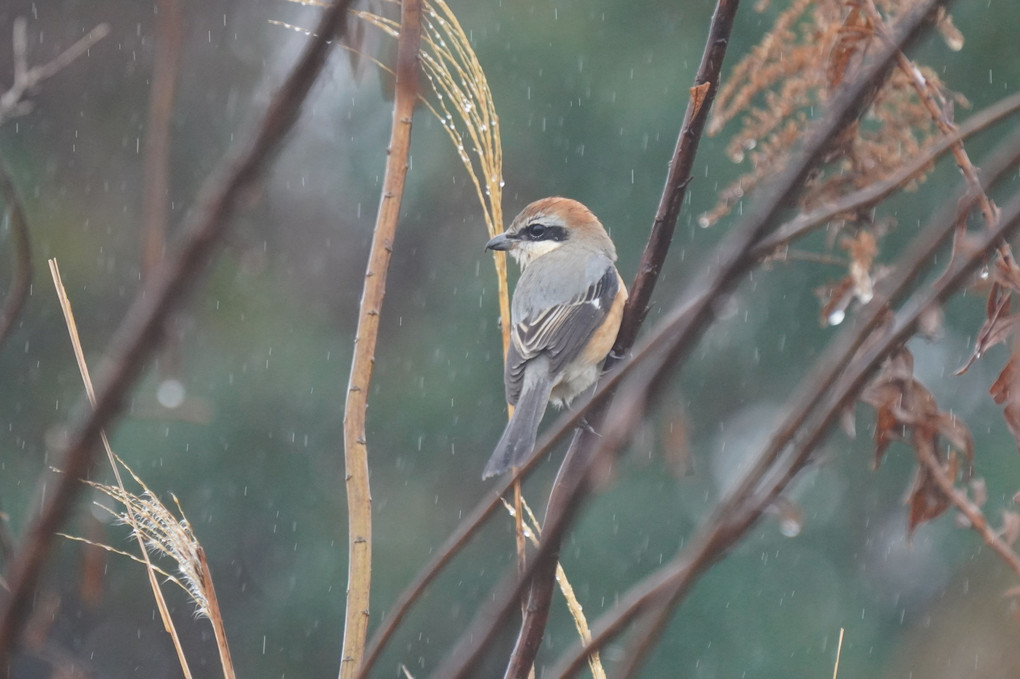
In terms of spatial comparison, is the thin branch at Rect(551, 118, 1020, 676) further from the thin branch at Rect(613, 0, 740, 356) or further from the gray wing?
the gray wing

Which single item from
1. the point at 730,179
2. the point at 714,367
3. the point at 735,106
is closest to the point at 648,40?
the point at 730,179

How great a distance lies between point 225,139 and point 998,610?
6922 millimetres

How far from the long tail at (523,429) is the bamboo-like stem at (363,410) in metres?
1.20

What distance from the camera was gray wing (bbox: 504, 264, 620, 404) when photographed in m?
3.47

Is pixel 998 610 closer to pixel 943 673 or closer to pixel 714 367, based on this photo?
pixel 943 673

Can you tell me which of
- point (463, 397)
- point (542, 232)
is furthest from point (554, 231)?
point (463, 397)

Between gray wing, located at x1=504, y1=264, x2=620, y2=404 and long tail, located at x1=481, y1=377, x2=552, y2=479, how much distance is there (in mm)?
53

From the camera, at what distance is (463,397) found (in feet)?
27.8

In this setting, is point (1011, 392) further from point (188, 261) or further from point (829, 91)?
point (188, 261)

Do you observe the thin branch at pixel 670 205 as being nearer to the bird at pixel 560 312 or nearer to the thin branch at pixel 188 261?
the thin branch at pixel 188 261

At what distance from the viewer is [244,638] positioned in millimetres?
8867

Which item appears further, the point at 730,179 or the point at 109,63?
the point at 109,63

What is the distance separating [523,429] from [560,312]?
550 mm

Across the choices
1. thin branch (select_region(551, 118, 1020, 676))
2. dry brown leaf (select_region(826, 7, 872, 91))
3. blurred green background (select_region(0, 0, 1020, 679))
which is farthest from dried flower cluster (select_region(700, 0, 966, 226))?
blurred green background (select_region(0, 0, 1020, 679))
